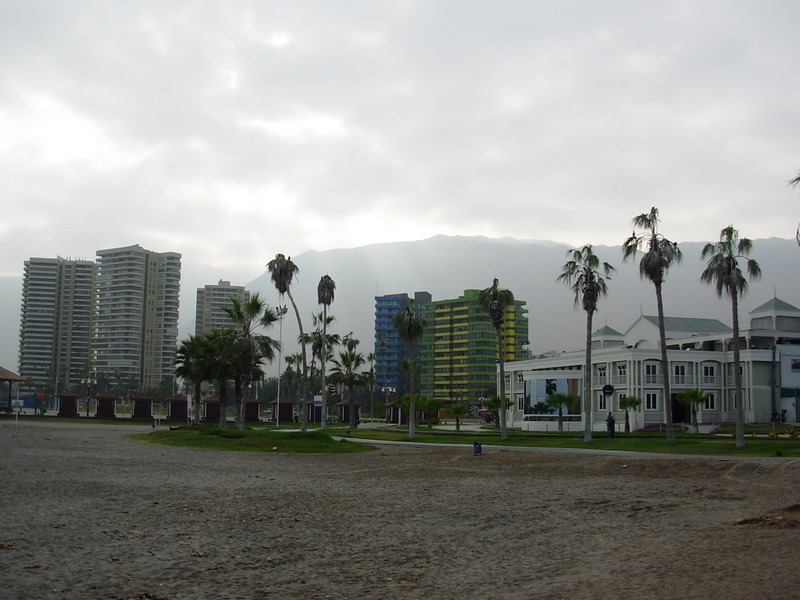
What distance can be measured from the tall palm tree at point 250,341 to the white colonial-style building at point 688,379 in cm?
2787

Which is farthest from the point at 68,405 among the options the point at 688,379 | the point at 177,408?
the point at 688,379

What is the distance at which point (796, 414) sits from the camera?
6588 centimetres

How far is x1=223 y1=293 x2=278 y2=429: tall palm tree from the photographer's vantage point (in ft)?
174

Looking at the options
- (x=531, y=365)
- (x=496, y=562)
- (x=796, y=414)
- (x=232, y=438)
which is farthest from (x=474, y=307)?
(x=496, y=562)

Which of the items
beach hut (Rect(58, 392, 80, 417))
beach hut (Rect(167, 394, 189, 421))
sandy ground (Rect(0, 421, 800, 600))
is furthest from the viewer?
beach hut (Rect(167, 394, 189, 421))

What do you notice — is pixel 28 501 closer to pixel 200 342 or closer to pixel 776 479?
pixel 776 479

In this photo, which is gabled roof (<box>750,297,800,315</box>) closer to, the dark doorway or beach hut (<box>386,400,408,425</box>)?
the dark doorway

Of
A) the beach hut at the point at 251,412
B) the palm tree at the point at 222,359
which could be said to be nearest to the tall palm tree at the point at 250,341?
the palm tree at the point at 222,359

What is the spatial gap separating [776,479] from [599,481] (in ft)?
17.3

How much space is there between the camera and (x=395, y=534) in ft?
44.1

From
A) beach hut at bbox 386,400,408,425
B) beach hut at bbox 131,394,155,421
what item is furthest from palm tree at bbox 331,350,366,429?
beach hut at bbox 131,394,155,421

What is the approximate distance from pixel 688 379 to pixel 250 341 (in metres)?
37.9

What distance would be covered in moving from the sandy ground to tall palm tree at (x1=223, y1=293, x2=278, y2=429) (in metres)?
27.2

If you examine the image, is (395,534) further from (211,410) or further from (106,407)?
(106,407)
